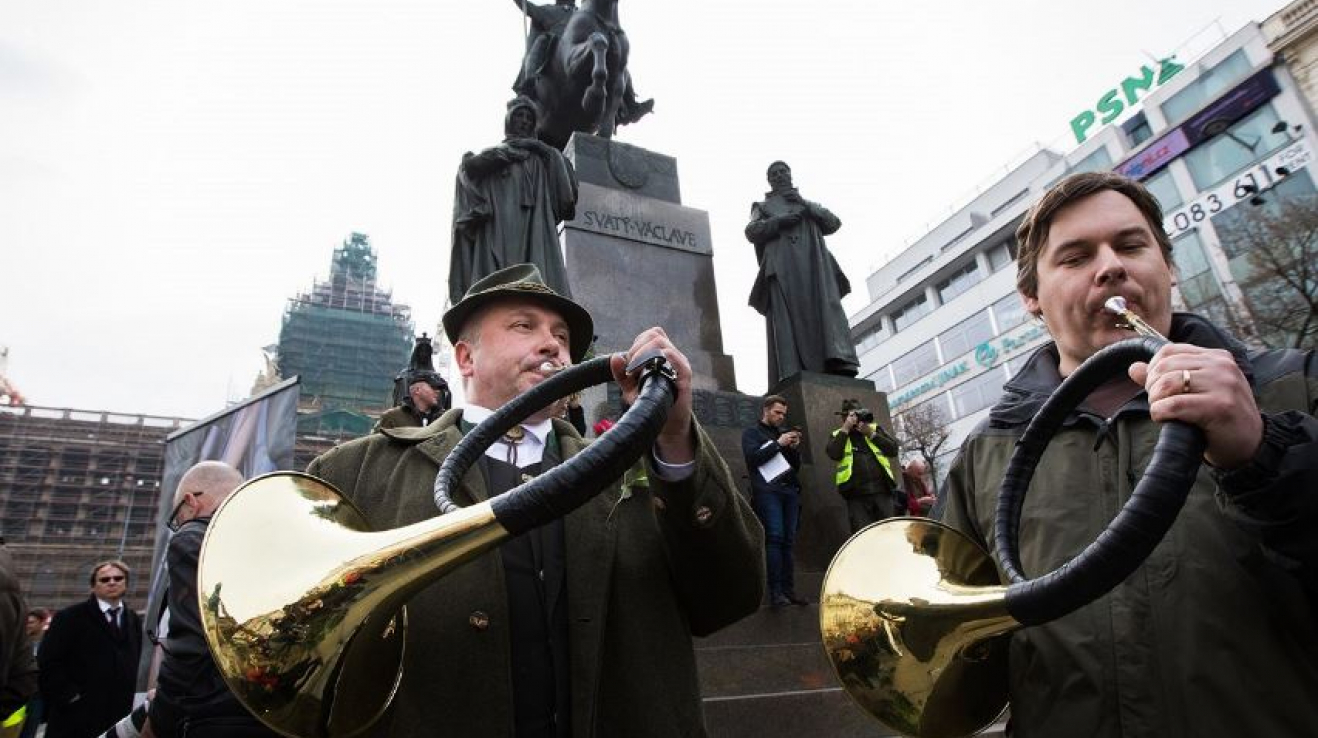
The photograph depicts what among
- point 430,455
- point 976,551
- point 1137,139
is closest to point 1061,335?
point 976,551

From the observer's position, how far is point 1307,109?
3509 centimetres

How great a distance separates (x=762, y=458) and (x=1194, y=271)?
4178 cm

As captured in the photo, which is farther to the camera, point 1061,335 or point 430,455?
point 430,455

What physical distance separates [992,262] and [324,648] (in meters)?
62.4

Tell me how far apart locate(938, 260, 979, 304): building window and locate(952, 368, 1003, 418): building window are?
27.2 ft

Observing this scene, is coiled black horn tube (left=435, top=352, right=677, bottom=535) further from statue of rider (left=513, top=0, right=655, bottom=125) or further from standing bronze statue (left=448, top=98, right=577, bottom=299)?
statue of rider (left=513, top=0, right=655, bottom=125)

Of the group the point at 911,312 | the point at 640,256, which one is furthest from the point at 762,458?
the point at 911,312

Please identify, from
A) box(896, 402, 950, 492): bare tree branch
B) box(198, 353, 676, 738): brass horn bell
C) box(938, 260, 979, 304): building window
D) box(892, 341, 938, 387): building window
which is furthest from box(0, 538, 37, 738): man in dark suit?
box(892, 341, 938, 387): building window

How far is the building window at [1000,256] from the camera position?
182 feet

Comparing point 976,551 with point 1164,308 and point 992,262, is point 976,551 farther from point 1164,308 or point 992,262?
point 992,262

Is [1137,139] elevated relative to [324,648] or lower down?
elevated

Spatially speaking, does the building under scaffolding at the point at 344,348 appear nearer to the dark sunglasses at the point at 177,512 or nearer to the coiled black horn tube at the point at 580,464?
the dark sunglasses at the point at 177,512

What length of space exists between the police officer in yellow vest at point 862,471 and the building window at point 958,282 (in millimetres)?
56174

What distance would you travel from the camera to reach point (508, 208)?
845 centimetres
